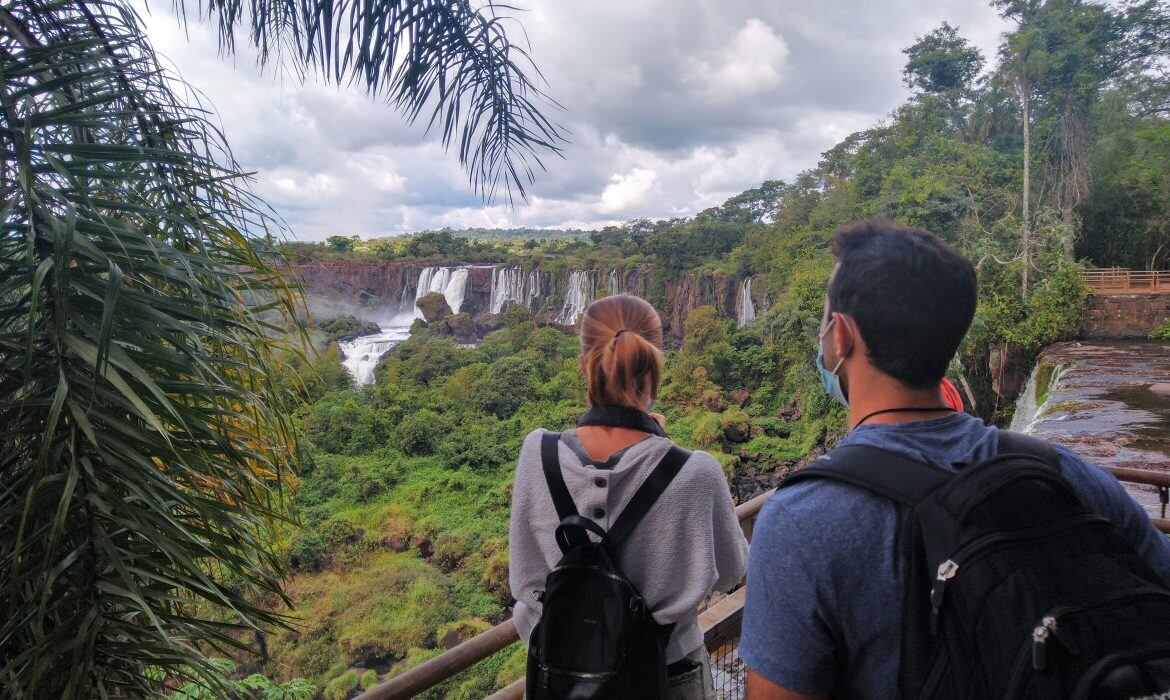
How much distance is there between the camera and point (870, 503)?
0.67 meters

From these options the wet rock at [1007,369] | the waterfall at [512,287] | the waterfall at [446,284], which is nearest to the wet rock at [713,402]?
the wet rock at [1007,369]

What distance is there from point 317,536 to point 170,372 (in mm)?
14334

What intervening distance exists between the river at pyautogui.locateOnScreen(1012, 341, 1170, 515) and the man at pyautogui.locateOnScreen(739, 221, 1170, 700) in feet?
12.6

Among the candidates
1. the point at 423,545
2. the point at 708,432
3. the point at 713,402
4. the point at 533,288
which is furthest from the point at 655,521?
the point at 533,288

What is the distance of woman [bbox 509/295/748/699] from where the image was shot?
39.7 inches

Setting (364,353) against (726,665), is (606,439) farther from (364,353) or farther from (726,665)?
(364,353)

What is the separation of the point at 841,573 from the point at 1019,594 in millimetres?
154

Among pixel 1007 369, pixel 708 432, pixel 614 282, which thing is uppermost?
pixel 614 282

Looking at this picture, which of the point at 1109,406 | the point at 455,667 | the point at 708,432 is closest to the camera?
the point at 455,667

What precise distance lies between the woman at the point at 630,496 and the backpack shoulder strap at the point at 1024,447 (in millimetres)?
420

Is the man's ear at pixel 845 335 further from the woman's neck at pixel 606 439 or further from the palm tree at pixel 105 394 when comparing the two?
the palm tree at pixel 105 394

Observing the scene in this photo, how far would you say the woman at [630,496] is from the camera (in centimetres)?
101

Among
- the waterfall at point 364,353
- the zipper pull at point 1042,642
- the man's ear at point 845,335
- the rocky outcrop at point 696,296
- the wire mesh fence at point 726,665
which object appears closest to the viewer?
the zipper pull at point 1042,642

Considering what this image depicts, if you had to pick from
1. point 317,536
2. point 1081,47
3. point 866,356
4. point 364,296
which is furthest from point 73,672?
point 364,296
